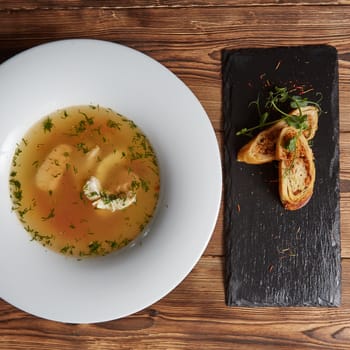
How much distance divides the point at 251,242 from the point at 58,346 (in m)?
0.54

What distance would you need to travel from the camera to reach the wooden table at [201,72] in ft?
4.59

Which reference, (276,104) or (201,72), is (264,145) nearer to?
(276,104)

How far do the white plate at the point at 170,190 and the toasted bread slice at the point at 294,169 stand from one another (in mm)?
216

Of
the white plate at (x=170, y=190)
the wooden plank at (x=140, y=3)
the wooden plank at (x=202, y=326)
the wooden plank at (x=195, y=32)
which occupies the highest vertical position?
the wooden plank at (x=140, y=3)

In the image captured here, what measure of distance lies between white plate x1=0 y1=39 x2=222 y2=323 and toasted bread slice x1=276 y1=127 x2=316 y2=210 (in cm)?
22

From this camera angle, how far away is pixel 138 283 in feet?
3.92

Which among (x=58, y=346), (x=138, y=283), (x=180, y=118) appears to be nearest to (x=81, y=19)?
(x=180, y=118)

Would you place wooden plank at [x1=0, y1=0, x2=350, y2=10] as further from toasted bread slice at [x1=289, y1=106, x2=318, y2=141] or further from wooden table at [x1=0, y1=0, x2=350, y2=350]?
toasted bread slice at [x1=289, y1=106, x2=318, y2=141]

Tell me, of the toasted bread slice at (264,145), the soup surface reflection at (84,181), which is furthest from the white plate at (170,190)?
the toasted bread slice at (264,145)

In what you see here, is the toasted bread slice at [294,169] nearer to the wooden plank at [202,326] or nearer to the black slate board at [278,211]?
the black slate board at [278,211]

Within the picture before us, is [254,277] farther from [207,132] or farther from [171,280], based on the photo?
[207,132]

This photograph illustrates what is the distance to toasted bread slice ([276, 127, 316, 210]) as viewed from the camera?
133 cm

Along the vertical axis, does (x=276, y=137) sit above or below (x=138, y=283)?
above

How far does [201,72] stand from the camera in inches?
55.3
